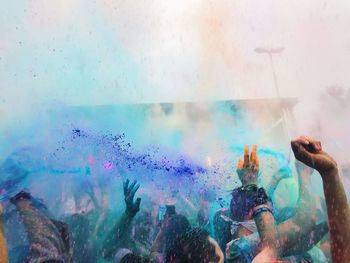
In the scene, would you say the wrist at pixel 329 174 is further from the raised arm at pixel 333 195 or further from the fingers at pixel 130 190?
the fingers at pixel 130 190

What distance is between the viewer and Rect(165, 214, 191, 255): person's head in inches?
430

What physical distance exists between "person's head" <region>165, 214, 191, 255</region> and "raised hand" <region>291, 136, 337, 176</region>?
969 centimetres

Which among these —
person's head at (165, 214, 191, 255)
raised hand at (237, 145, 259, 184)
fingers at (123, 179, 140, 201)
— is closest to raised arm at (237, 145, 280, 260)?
raised hand at (237, 145, 259, 184)

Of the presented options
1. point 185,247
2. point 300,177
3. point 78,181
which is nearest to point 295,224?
point 300,177

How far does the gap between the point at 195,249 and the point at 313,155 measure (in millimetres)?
9281

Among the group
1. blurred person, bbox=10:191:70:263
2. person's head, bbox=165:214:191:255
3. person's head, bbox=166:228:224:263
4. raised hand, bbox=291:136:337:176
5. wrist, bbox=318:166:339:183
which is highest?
raised hand, bbox=291:136:337:176

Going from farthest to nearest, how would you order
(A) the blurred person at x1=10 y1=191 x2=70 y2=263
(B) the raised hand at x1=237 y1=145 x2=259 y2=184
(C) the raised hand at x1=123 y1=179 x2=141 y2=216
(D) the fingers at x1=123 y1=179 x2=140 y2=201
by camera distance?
(D) the fingers at x1=123 y1=179 x2=140 y2=201 < (C) the raised hand at x1=123 y1=179 x2=141 y2=216 < (A) the blurred person at x1=10 y1=191 x2=70 y2=263 < (B) the raised hand at x1=237 y1=145 x2=259 y2=184

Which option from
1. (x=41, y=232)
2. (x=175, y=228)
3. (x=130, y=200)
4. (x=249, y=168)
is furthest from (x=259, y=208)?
Result: (x=41, y=232)

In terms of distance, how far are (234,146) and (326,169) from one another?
42.5 feet

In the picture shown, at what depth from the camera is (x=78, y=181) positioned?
1219 cm

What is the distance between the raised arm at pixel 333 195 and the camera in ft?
4.59

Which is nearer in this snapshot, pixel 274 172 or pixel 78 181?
A: pixel 78 181

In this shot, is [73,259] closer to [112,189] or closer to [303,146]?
[112,189]

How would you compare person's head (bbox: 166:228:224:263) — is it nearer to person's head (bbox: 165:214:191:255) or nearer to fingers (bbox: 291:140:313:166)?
person's head (bbox: 165:214:191:255)
